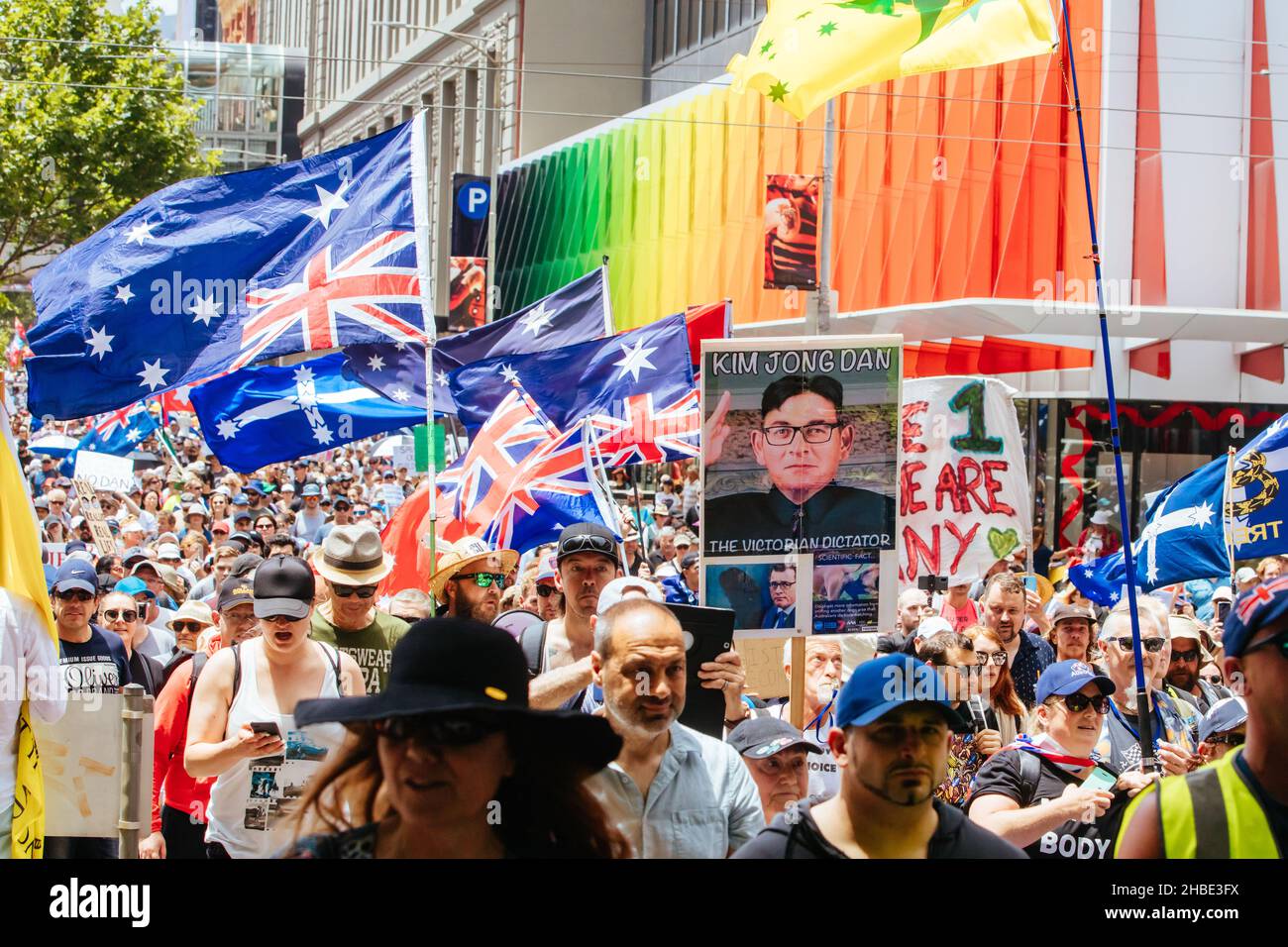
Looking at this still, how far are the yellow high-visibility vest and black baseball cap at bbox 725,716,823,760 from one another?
170 cm

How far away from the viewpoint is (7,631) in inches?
165

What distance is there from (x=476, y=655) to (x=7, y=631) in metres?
1.75

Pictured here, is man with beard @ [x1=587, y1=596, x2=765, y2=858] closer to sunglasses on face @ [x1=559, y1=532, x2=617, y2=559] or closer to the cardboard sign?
sunglasses on face @ [x1=559, y1=532, x2=617, y2=559]

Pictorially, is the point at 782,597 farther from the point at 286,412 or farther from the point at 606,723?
the point at 286,412

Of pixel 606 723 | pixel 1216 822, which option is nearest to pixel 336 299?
pixel 606 723

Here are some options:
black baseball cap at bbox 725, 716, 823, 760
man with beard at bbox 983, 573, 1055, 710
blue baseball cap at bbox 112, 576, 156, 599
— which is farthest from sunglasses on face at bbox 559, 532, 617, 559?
blue baseball cap at bbox 112, 576, 156, 599

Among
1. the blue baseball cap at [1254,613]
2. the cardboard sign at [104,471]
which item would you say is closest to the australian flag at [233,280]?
the blue baseball cap at [1254,613]

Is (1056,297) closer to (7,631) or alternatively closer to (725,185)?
(725,185)

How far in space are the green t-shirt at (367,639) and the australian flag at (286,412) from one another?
4.08 m

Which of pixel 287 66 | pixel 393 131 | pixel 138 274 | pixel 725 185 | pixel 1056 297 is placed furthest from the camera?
pixel 287 66

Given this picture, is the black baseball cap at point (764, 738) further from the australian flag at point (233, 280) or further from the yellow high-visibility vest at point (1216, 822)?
the australian flag at point (233, 280)

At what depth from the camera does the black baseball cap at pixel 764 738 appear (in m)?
4.77
